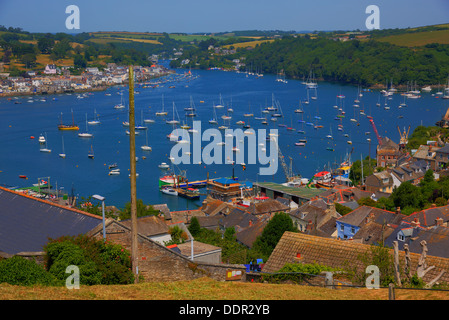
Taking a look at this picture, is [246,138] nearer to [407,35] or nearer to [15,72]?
[15,72]

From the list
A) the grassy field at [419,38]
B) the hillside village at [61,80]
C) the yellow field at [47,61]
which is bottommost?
the hillside village at [61,80]

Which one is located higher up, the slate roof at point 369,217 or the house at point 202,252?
the house at point 202,252

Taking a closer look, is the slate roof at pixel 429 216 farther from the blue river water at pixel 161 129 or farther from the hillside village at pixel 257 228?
the blue river water at pixel 161 129

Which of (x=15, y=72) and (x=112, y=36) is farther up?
(x=112, y=36)

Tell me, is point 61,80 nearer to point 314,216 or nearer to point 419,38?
point 419,38

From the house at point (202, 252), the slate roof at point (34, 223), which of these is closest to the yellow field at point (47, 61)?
the slate roof at point (34, 223)

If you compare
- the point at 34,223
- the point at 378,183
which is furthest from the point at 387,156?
the point at 34,223
